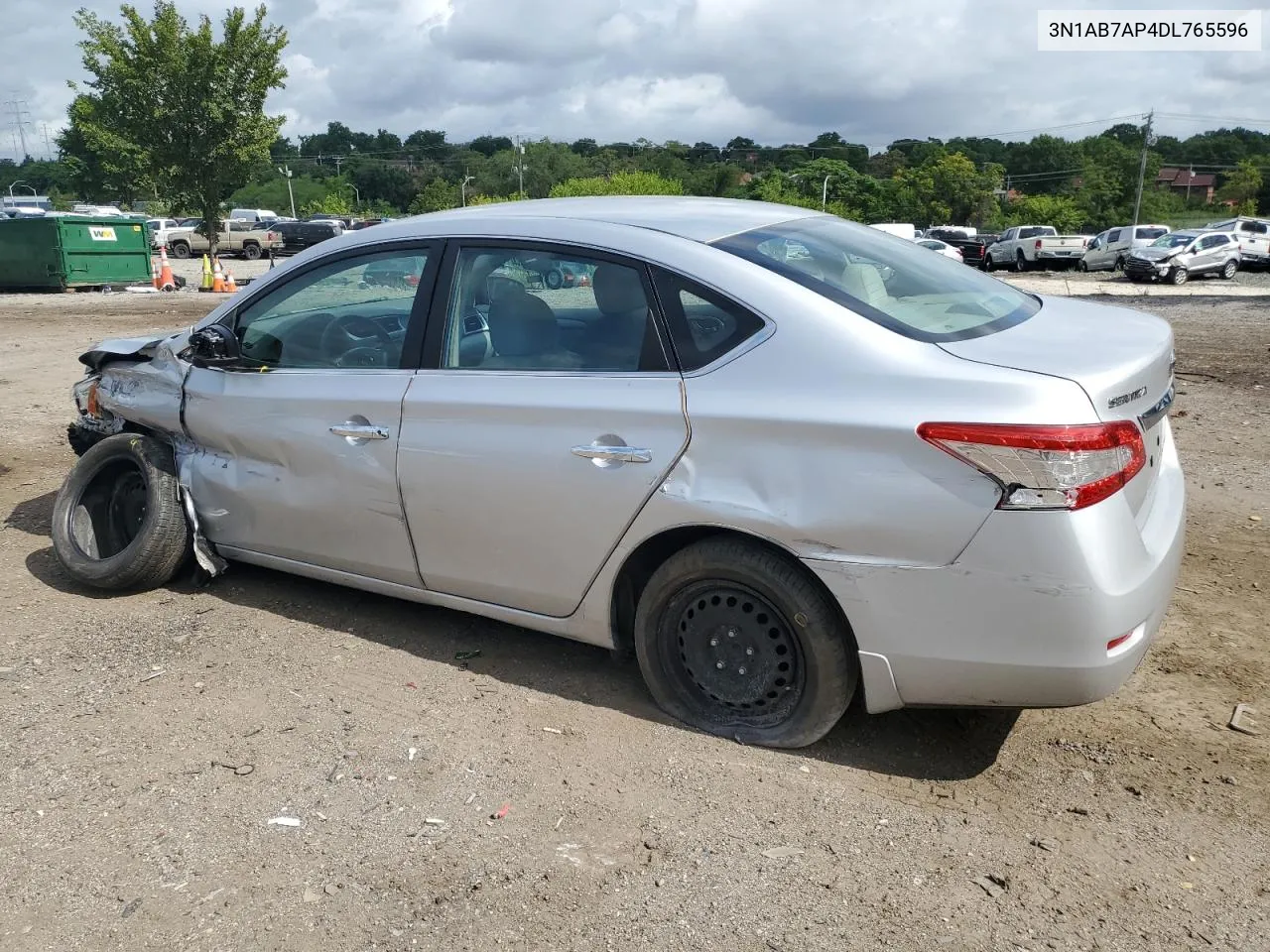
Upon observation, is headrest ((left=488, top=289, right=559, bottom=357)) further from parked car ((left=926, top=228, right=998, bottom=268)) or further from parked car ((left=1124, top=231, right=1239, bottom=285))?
parked car ((left=926, top=228, right=998, bottom=268))

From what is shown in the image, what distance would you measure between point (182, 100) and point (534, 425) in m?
32.6

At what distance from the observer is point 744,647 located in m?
3.21

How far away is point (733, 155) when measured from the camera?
402 ft

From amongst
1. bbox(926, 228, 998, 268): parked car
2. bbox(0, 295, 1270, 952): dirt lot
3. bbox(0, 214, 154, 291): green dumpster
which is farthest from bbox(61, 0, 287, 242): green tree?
bbox(0, 295, 1270, 952): dirt lot

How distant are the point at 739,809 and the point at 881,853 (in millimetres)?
423

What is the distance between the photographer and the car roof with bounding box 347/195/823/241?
349cm

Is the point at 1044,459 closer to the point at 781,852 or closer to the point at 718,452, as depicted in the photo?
the point at 718,452

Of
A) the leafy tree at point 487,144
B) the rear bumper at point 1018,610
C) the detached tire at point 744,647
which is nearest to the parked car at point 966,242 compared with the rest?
the detached tire at point 744,647

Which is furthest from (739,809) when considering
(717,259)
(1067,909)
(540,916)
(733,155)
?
(733,155)

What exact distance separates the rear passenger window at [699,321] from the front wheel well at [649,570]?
0.52 meters

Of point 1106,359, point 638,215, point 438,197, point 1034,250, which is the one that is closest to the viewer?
point 1106,359

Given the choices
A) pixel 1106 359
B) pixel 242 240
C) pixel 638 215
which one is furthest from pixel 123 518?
pixel 242 240

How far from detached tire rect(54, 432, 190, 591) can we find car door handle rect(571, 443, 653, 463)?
7.37 feet

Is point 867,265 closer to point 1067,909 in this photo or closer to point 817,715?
point 817,715
